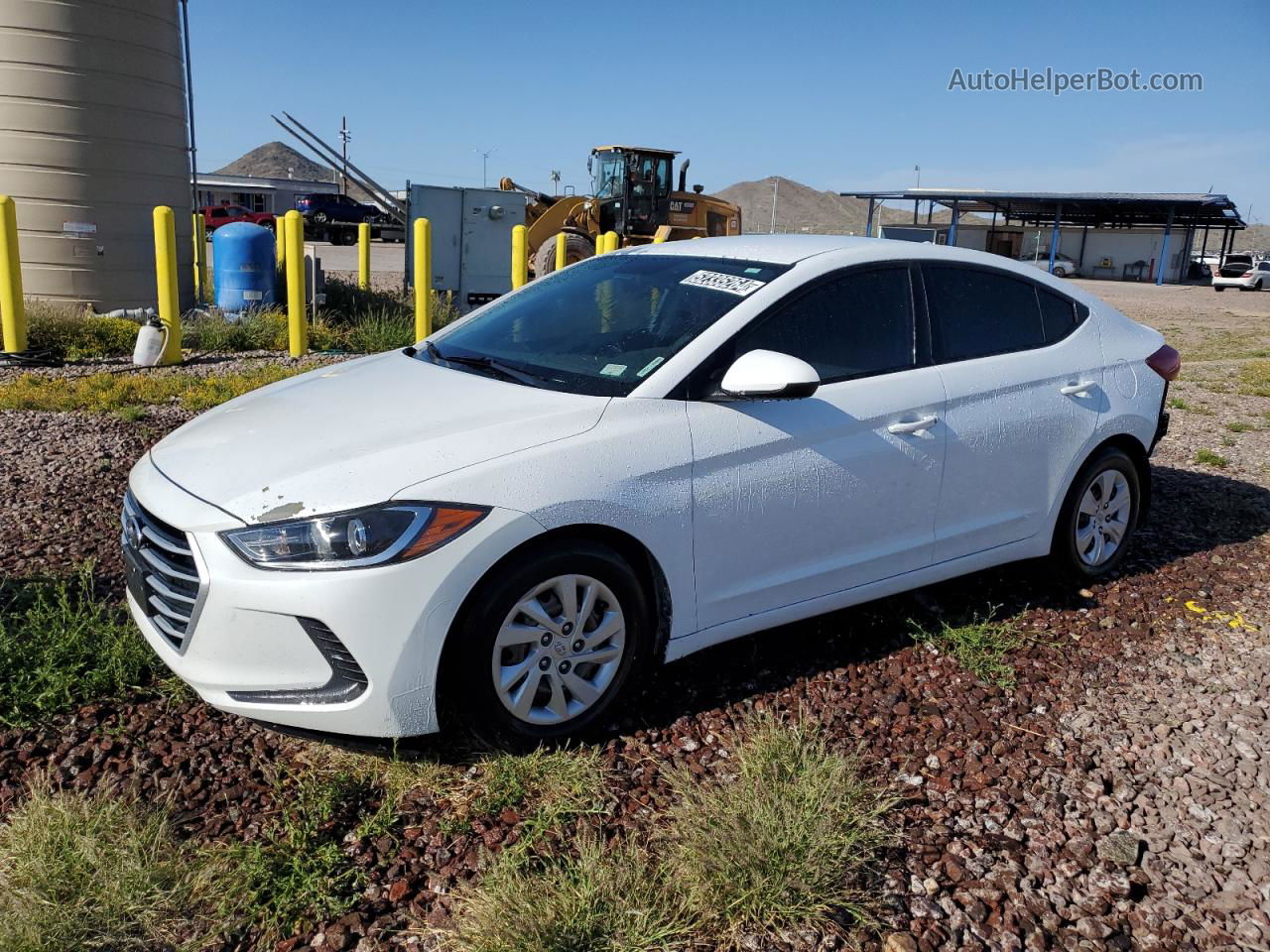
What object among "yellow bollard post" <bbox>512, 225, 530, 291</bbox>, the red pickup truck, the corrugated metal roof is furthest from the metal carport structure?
"yellow bollard post" <bbox>512, 225, 530, 291</bbox>

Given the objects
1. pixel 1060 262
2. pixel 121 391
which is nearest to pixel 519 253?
pixel 121 391

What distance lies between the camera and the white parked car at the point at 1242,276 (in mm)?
46219

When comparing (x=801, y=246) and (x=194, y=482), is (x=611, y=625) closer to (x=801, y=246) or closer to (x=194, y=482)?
(x=194, y=482)

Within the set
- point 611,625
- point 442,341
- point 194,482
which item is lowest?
point 611,625

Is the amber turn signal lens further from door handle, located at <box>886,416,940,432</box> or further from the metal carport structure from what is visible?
the metal carport structure

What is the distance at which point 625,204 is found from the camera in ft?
73.7

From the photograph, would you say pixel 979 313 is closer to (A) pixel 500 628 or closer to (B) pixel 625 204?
(A) pixel 500 628

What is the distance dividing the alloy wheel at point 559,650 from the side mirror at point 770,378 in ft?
2.67

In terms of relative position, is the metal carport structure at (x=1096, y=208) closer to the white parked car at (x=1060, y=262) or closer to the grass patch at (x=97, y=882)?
the white parked car at (x=1060, y=262)

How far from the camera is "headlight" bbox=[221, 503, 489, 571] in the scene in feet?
9.57

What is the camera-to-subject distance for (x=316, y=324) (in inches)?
440

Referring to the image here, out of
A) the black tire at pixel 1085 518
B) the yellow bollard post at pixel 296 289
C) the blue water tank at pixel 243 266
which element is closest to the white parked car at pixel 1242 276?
the blue water tank at pixel 243 266

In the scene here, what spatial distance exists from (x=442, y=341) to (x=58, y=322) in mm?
7138

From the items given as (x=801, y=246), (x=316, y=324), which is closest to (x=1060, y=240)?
(x=316, y=324)
